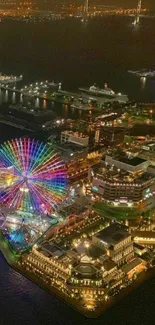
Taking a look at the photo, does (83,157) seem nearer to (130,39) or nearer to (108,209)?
(108,209)

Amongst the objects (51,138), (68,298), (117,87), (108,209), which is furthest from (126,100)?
(68,298)

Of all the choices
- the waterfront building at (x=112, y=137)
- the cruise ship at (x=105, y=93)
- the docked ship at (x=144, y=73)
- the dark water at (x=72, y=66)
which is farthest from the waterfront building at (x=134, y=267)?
the docked ship at (x=144, y=73)

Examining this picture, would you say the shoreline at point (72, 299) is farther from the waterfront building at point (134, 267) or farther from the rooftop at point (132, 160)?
the rooftop at point (132, 160)

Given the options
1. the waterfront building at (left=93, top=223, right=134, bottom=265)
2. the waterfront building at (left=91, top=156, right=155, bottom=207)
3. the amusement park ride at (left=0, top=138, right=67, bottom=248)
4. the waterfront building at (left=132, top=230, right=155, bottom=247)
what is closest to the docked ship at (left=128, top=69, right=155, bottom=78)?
the waterfront building at (left=91, top=156, right=155, bottom=207)

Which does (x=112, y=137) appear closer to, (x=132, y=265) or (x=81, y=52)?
(x=132, y=265)

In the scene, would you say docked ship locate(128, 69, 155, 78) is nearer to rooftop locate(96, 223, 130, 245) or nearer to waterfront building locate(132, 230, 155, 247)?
waterfront building locate(132, 230, 155, 247)

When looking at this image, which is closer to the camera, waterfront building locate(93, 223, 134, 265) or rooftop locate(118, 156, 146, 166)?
waterfront building locate(93, 223, 134, 265)

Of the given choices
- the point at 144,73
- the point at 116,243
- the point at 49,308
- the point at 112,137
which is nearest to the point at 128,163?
the point at 112,137
